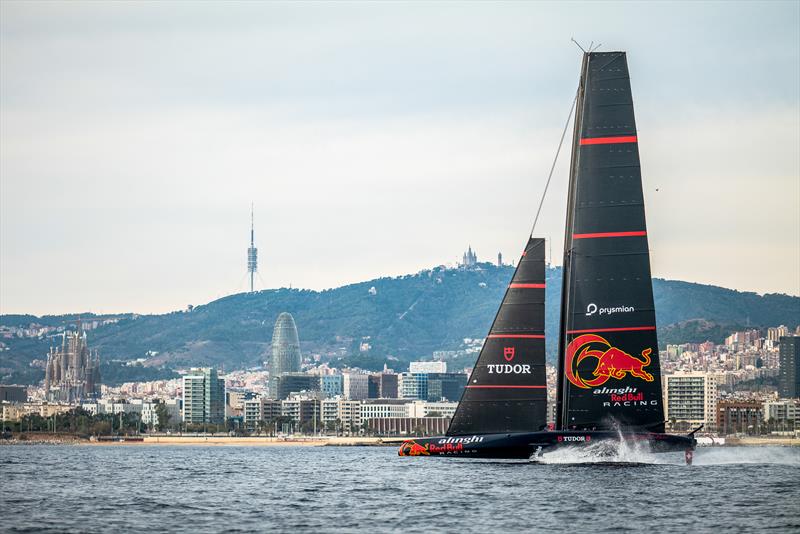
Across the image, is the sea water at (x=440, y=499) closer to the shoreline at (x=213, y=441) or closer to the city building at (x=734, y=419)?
the shoreline at (x=213, y=441)

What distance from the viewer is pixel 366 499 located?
4425cm

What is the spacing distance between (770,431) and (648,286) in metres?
147

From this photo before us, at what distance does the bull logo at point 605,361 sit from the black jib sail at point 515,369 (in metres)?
1.70

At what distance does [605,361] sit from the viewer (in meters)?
52.3

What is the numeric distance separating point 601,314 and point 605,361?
5.15ft

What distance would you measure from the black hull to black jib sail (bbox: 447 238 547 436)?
0.78 meters

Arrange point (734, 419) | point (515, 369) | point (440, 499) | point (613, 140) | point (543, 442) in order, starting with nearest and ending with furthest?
1. point (440, 499)
2. point (613, 140)
3. point (543, 442)
4. point (515, 369)
5. point (734, 419)

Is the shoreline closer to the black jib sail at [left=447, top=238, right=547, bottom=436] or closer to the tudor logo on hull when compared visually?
the black jib sail at [left=447, top=238, right=547, bottom=436]

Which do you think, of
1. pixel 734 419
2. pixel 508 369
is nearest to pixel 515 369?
pixel 508 369

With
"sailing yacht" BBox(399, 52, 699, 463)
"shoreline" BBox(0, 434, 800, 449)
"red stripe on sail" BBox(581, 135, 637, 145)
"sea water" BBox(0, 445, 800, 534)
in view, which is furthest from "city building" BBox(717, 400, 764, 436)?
"red stripe on sail" BBox(581, 135, 637, 145)

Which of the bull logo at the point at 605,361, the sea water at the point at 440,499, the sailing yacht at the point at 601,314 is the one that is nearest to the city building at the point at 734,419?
the sea water at the point at 440,499

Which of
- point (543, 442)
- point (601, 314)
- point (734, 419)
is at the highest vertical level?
point (601, 314)

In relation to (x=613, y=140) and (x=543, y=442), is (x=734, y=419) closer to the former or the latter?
(x=543, y=442)

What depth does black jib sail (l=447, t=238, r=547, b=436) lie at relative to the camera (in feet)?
176
